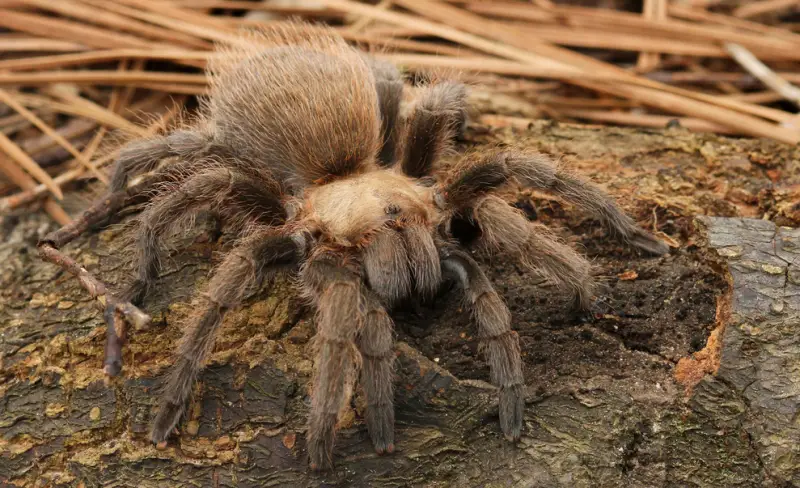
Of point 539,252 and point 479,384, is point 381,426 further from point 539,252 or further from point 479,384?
point 539,252

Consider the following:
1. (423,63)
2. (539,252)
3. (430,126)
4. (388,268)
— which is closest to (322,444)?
(388,268)

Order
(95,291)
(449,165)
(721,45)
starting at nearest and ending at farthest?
(95,291) < (449,165) < (721,45)

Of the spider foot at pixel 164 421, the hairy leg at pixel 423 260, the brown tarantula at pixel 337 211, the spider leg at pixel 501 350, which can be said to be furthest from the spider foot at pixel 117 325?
the spider leg at pixel 501 350

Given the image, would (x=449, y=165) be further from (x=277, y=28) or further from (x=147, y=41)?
(x=147, y=41)

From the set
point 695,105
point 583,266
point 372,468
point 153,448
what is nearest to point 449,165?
point 583,266

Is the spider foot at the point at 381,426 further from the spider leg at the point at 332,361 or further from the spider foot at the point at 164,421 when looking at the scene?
the spider foot at the point at 164,421

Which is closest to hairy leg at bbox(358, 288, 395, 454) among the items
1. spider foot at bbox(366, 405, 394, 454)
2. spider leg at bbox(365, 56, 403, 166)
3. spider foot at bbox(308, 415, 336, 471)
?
spider foot at bbox(366, 405, 394, 454)
